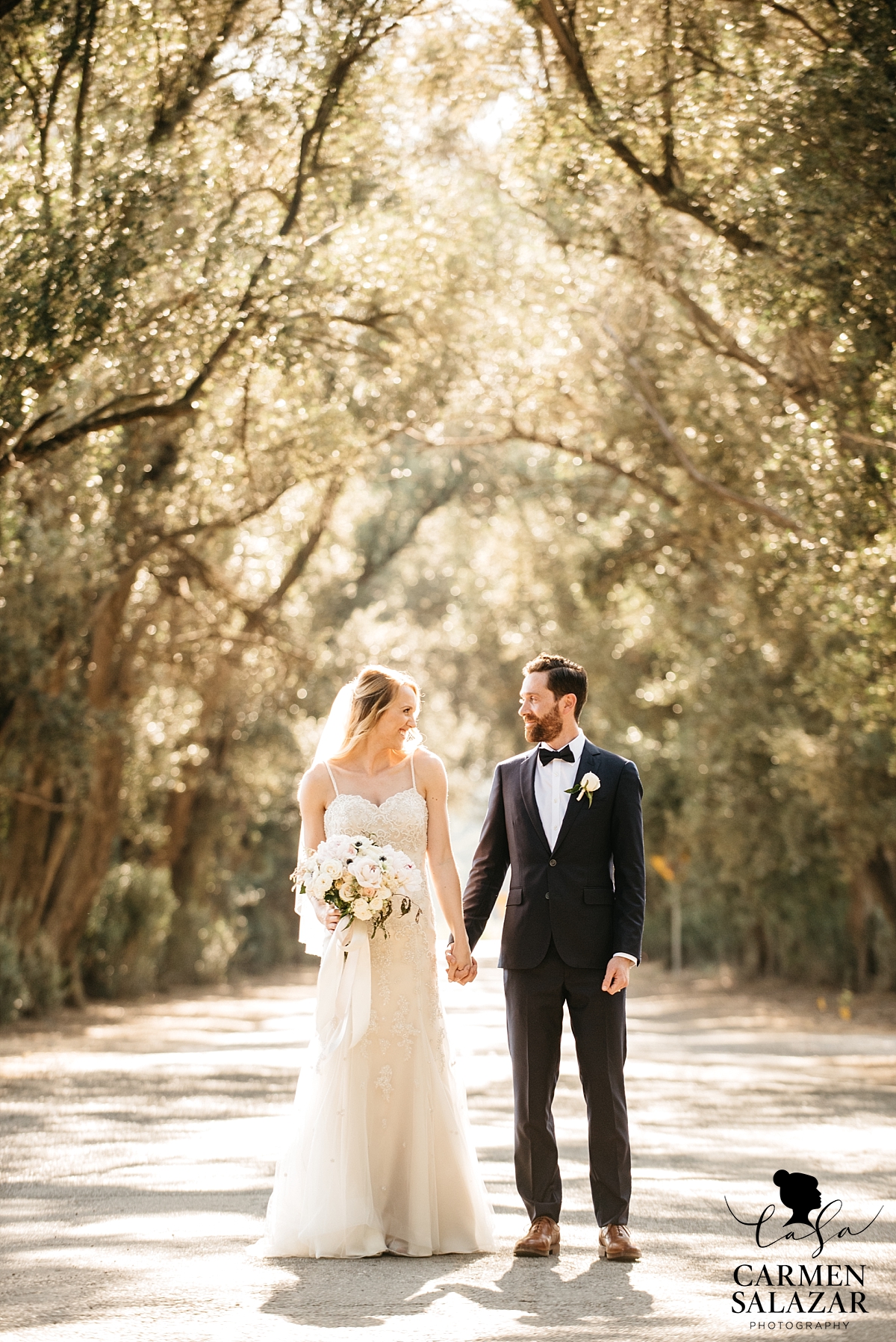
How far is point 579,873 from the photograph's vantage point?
6.96 metres

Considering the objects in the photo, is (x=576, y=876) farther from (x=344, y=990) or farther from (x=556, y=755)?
(x=344, y=990)

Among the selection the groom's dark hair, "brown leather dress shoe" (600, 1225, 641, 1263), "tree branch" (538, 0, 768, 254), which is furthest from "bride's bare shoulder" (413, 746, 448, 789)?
"tree branch" (538, 0, 768, 254)

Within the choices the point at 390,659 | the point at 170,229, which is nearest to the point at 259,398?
the point at 170,229

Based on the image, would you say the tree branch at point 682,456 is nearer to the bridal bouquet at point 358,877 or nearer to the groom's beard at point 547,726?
the groom's beard at point 547,726

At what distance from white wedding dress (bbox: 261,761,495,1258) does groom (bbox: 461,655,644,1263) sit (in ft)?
1.06

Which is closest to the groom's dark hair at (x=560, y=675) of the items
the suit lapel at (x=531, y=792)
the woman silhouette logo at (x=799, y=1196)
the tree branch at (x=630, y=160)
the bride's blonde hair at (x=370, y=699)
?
the suit lapel at (x=531, y=792)

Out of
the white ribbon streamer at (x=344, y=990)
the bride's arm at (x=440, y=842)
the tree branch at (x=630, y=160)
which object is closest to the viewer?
the white ribbon streamer at (x=344, y=990)

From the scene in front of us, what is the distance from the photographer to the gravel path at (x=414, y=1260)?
5582 millimetres

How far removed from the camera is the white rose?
7.03 meters

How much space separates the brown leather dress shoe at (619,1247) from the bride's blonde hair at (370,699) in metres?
2.26

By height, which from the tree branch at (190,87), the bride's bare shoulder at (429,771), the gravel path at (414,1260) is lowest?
the gravel path at (414,1260)

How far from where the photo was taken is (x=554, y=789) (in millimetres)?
7164

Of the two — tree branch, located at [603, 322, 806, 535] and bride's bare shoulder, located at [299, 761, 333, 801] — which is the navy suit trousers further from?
tree branch, located at [603, 322, 806, 535]

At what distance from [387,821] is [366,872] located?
42cm
